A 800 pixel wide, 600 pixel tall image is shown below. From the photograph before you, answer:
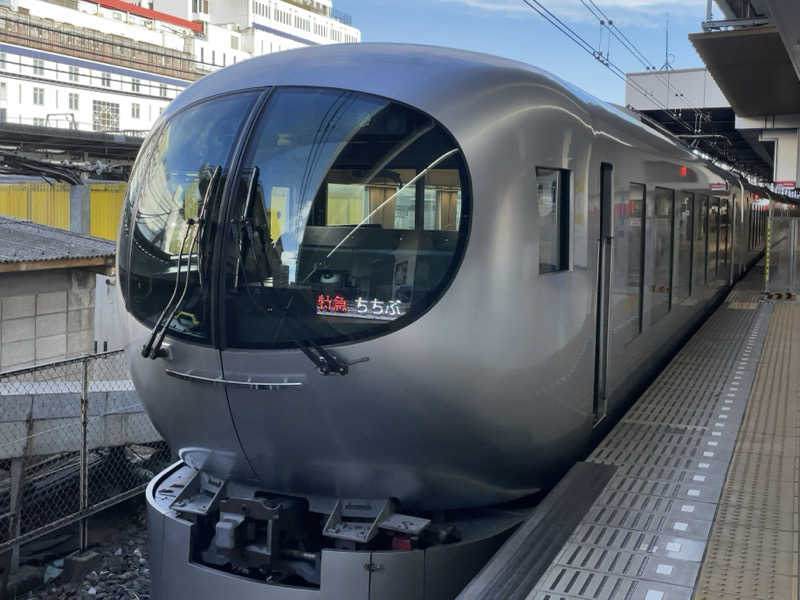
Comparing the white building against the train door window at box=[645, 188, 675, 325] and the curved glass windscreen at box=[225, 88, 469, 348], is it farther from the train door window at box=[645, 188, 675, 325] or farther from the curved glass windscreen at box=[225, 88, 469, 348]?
the curved glass windscreen at box=[225, 88, 469, 348]

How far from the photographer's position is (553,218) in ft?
15.1

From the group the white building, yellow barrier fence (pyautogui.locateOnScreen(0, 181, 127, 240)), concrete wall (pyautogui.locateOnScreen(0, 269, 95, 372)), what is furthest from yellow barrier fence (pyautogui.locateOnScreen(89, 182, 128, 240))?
the white building

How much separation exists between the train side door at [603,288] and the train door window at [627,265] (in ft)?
0.47

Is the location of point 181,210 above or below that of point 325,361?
above

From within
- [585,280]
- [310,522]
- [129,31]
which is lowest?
[310,522]

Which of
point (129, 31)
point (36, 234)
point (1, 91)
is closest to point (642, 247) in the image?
point (36, 234)

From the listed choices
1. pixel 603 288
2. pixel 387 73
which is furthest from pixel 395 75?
pixel 603 288

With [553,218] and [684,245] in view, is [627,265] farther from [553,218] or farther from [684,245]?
[684,245]

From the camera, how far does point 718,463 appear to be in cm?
503

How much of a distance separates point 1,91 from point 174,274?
45.9m

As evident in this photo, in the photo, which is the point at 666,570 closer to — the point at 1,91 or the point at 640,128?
the point at 640,128

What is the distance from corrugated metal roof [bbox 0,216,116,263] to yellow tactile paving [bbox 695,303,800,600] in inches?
384

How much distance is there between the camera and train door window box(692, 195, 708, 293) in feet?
31.9

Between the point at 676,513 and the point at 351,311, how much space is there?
1.87 meters
